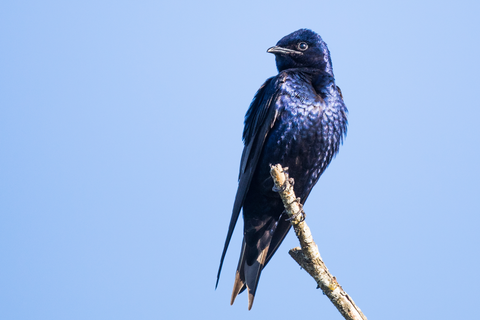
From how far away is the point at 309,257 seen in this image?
125 inches

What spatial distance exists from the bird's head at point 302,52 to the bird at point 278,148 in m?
0.11

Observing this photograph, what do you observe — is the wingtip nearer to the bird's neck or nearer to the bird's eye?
the bird's neck

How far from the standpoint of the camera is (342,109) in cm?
385

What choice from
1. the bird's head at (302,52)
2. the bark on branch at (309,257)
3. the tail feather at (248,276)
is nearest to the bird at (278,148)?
the tail feather at (248,276)

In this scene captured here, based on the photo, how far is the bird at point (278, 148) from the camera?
359 cm

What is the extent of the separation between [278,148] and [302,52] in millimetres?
1051

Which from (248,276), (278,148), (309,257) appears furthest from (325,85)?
(248,276)

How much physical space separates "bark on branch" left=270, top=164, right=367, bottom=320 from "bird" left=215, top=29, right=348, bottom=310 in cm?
45

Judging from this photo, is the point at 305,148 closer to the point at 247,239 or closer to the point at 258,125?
the point at 258,125

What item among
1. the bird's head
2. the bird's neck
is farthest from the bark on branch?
the bird's head

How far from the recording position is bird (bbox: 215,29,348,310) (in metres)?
3.59

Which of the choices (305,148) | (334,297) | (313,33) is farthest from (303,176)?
(313,33)

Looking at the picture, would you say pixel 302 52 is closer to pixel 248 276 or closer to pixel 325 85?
pixel 325 85

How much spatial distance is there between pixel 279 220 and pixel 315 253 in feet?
2.66
